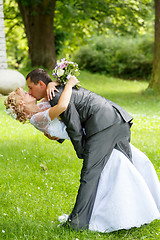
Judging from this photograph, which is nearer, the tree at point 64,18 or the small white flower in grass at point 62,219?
the small white flower in grass at point 62,219

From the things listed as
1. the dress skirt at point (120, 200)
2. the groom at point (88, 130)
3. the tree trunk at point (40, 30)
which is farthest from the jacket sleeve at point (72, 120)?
the tree trunk at point (40, 30)

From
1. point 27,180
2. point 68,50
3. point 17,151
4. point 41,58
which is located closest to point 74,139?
point 27,180

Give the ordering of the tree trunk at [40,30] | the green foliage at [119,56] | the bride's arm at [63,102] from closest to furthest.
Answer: the bride's arm at [63,102], the tree trunk at [40,30], the green foliage at [119,56]

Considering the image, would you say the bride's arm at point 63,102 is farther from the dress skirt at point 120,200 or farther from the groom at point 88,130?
the dress skirt at point 120,200

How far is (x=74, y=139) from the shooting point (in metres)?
3.30

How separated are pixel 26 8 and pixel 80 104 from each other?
586 inches

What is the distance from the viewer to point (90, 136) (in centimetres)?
335

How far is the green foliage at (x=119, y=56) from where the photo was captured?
22391mm

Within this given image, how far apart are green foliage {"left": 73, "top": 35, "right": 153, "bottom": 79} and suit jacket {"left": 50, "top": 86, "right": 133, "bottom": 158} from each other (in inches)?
755

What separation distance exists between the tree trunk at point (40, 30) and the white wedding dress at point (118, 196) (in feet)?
46.7

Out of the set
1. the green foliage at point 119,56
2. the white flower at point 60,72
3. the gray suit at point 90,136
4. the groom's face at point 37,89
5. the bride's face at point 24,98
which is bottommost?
the green foliage at point 119,56

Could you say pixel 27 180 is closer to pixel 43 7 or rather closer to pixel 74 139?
pixel 74 139

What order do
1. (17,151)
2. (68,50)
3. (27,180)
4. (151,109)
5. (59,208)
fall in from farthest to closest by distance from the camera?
(68,50), (151,109), (17,151), (27,180), (59,208)

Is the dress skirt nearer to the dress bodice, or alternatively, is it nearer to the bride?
the bride
